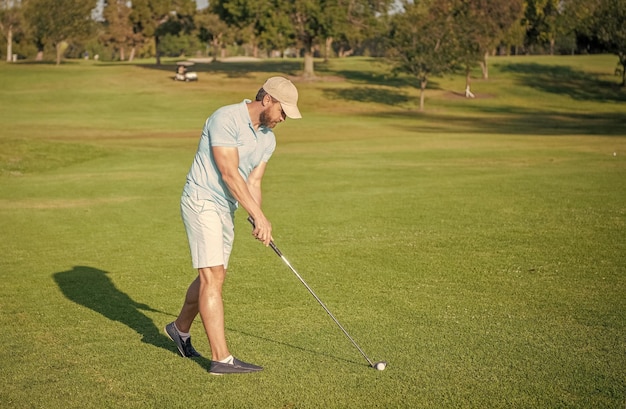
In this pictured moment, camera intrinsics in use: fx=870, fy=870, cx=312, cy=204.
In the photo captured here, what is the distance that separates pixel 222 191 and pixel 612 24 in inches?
2790

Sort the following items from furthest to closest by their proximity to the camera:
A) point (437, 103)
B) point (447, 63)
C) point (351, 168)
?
point (437, 103) < point (447, 63) < point (351, 168)

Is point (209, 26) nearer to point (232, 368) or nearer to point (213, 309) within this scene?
point (213, 309)

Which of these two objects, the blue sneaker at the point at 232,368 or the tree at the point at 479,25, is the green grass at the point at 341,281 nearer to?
the blue sneaker at the point at 232,368

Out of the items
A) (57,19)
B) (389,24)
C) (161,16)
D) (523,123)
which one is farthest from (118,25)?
(523,123)

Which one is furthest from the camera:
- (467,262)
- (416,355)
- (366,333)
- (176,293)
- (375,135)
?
(375,135)

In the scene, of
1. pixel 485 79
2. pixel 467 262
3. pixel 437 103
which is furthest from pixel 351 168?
pixel 485 79

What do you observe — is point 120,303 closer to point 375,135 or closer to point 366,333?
point 366,333

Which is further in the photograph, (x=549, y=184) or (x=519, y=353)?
(x=549, y=184)

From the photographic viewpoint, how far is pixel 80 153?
101 ft

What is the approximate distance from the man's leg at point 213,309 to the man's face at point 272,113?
1.31 metres

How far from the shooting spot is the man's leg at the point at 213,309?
23.9ft

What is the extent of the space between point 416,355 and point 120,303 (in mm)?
3836

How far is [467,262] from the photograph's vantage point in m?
12.0

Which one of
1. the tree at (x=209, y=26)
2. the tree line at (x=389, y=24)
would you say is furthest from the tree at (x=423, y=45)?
the tree at (x=209, y=26)
